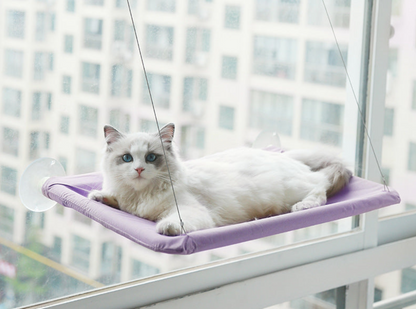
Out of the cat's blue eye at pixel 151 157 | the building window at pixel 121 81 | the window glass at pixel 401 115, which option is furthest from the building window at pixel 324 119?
the cat's blue eye at pixel 151 157

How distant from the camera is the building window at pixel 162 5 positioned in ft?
5.68

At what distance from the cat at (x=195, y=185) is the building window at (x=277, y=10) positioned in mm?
898

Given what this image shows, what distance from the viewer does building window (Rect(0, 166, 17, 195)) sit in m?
1.46

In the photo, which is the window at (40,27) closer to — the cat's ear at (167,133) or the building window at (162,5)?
the building window at (162,5)

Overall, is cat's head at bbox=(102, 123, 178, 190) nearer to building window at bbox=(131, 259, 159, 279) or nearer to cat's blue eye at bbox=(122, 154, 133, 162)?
cat's blue eye at bbox=(122, 154, 133, 162)

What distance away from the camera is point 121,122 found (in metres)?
1.71

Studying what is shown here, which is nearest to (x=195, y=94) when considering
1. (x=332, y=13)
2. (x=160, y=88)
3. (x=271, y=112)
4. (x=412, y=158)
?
(x=160, y=88)

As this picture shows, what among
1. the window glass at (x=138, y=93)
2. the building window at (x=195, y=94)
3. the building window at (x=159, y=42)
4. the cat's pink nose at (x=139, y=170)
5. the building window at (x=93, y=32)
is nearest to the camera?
the cat's pink nose at (x=139, y=170)

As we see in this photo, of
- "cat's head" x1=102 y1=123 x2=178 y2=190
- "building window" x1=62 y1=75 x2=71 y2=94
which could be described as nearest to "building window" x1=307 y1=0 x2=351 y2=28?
"building window" x1=62 y1=75 x2=71 y2=94

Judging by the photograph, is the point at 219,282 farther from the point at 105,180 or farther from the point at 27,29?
the point at 27,29

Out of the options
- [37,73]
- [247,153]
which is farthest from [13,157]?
[247,153]

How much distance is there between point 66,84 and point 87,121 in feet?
0.45

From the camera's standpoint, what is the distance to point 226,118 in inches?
79.8

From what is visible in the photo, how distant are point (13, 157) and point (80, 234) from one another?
348 mm
